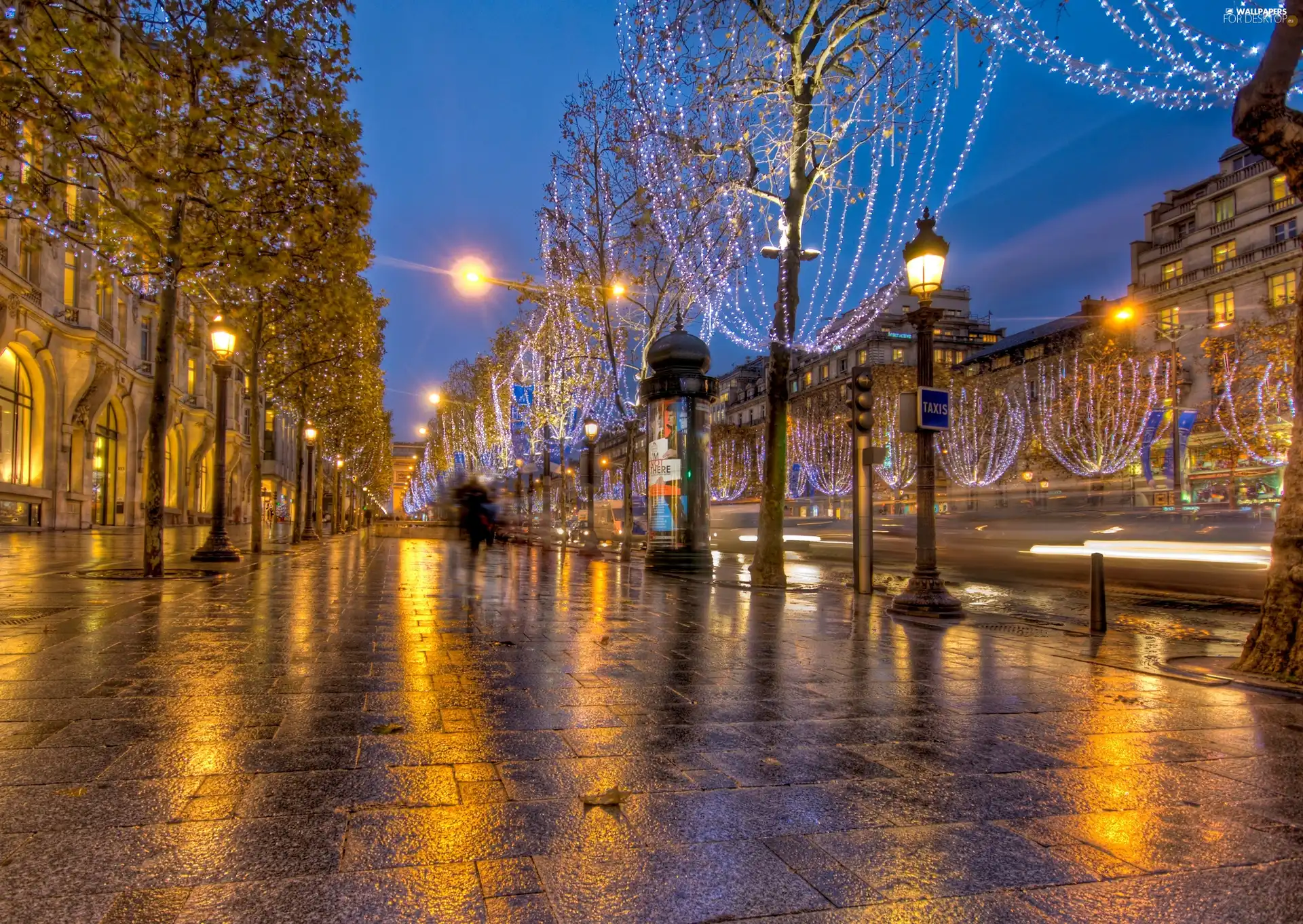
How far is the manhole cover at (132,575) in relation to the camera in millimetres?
13039

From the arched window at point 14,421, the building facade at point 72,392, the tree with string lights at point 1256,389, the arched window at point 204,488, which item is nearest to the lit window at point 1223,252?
the tree with string lights at point 1256,389

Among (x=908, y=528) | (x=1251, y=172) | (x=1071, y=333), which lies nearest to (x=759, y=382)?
(x=1071, y=333)

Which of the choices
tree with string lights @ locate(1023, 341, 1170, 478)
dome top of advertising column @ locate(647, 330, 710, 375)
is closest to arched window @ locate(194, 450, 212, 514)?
dome top of advertising column @ locate(647, 330, 710, 375)

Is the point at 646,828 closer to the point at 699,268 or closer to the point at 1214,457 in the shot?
the point at 699,268

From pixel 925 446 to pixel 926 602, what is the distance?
205cm

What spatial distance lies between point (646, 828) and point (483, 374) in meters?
53.5

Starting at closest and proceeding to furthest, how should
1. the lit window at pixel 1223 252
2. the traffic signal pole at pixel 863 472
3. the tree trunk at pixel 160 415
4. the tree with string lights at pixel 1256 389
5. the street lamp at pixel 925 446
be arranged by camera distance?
the street lamp at pixel 925 446
the traffic signal pole at pixel 863 472
the tree trunk at pixel 160 415
the tree with string lights at pixel 1256 389
the lit window at pixel 1223 252

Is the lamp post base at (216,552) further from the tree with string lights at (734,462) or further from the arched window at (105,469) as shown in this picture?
the tree with string lights at (734,462)

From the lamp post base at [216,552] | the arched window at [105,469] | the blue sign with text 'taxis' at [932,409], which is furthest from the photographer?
the arched window at [105,469]

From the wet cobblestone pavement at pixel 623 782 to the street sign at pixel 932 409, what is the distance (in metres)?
4.03

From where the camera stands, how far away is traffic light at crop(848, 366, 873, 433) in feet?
42.2

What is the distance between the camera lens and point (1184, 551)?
16078mm

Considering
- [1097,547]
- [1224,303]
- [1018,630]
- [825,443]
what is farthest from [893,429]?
[1018,630]

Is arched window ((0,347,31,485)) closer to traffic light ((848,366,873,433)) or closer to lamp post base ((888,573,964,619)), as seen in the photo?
traffic light ((848,366,873,433))
